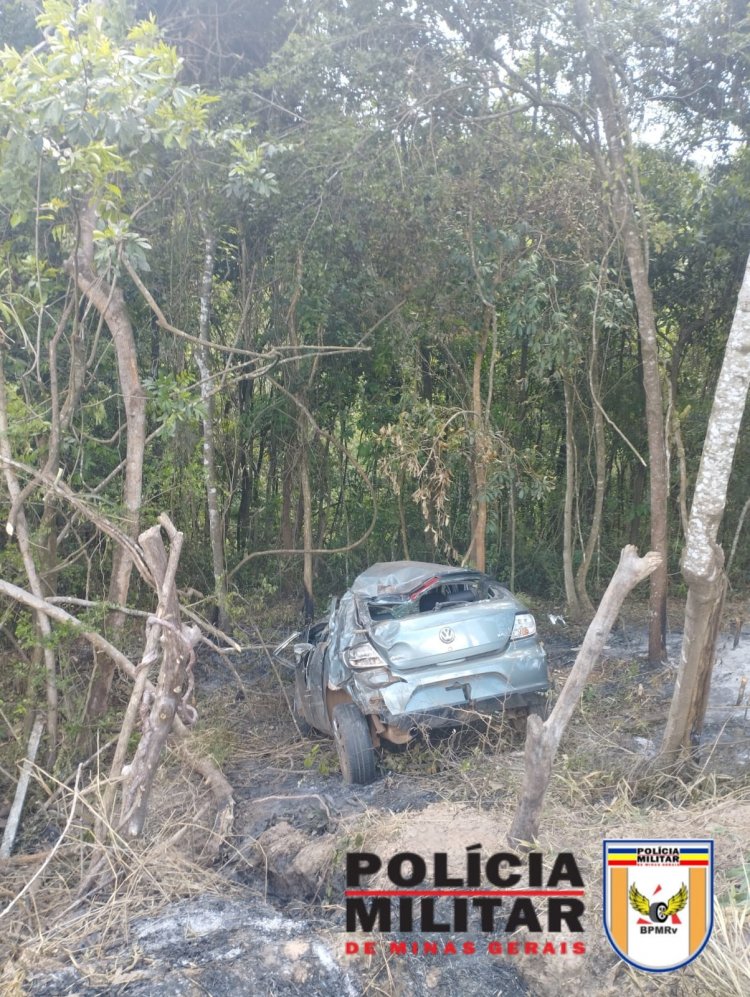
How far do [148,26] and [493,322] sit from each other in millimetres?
4936

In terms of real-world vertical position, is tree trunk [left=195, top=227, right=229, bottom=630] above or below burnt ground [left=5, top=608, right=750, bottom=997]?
above

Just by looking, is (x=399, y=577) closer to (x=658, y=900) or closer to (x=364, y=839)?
(x=364, y=839)

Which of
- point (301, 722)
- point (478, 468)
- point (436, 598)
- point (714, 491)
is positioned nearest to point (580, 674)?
point (714, 491)

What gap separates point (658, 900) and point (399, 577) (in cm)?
343

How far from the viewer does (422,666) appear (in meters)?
6.11

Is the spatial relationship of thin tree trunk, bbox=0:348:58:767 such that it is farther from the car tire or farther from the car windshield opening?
the car windshield opening

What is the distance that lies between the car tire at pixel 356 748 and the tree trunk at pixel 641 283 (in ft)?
12.0

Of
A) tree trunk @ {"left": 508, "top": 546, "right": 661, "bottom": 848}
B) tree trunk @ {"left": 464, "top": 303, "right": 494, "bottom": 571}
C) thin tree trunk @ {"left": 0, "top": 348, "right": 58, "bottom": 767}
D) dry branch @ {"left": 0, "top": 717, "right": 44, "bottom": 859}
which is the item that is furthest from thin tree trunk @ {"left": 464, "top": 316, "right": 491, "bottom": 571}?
tree trunk @ {"left": 508, "top": 546, "right": 661, "bottom": 848}

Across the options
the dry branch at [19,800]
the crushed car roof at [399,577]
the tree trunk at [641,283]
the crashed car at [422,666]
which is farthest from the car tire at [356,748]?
the tree trunk at [641,283]

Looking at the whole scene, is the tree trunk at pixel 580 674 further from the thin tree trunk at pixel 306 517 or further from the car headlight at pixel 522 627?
the thin tree trunk at pixel 306 517

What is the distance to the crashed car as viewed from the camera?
6082 mm

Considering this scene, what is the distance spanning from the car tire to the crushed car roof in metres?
0.97

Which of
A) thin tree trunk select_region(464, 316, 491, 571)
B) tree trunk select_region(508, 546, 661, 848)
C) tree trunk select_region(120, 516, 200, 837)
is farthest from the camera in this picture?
thin tree trunk select_region(464, 316, 491, 571)

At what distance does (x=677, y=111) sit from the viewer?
33.4 feet
